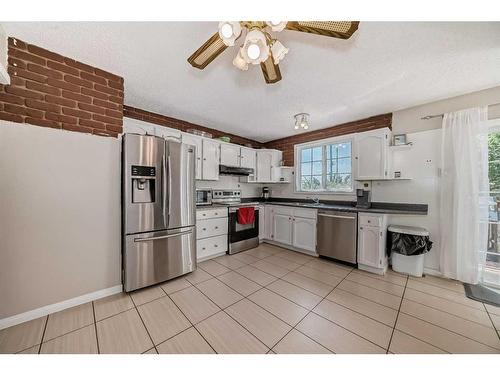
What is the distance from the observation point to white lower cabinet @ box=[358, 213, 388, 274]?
8.18 ft

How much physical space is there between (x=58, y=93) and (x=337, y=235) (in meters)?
3.75

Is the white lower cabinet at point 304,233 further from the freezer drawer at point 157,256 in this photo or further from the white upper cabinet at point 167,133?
the white upper cabinet at point 167,133

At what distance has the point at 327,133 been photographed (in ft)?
11.9

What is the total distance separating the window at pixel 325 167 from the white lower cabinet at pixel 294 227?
78 cm

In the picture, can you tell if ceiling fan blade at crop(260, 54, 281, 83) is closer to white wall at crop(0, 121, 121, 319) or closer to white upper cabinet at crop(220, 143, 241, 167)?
white wall at crop(0, 121, 121, 319)

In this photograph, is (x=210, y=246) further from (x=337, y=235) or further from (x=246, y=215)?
(x=337, y=235)

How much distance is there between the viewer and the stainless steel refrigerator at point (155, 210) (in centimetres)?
196

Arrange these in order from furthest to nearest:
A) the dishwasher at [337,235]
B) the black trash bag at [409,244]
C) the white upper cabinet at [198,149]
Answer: the white upper cabinet at [198,149] < the dishwasher at [337,235] < the black trash bag at [409,244]

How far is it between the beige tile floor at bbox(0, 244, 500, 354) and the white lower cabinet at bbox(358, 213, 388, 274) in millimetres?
222

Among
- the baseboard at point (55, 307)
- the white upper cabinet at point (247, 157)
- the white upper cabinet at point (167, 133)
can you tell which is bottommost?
the baseboard at point (55, 307)

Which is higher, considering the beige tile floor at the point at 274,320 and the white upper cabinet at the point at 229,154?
the white upper cabinet at the point at 229,154

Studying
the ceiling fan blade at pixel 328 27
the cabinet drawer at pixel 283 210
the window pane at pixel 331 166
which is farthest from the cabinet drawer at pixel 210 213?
the ceiling fan blade at pixel 328 27

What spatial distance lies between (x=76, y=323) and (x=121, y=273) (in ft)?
1.70
